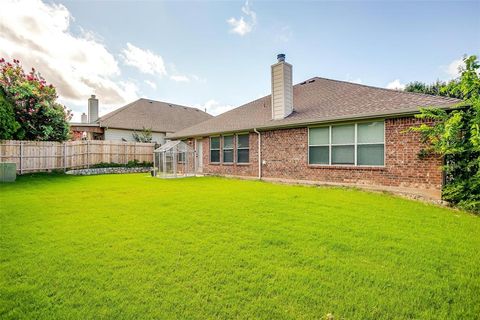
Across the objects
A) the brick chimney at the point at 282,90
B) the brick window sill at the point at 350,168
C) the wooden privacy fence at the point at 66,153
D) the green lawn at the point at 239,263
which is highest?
the brick chimney at the point at 282,90

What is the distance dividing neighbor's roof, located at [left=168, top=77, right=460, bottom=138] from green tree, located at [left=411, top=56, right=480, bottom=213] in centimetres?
51

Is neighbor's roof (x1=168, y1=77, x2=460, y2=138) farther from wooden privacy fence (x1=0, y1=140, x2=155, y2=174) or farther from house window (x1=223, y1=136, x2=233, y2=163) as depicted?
wooden privacy fence (x1=0, y1=140, x2=155, y2=174)

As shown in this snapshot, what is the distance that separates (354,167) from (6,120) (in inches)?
623

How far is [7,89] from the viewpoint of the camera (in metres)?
13.5

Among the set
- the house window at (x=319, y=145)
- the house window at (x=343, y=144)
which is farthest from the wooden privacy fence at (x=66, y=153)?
the house window at (x=343, y=144)

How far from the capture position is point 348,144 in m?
9.16

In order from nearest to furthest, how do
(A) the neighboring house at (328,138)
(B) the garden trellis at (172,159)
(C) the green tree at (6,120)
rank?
(A) the neighboring house at (328,138), (C) the green tree at (6,120), (B) the garden trellis at (172,159)

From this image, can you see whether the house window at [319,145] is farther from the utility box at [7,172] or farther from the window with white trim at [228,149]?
the utility box at [7,172]

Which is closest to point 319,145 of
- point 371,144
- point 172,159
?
point 371,144

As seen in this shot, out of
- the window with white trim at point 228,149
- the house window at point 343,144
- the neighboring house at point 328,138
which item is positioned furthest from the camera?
the window with white trim at point 228,149

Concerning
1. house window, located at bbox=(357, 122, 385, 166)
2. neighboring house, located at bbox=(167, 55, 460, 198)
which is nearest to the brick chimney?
neighboring house, located at bbox=(167, 55, 460, 198)

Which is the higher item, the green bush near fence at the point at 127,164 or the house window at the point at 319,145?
the house window at the point at 319,145

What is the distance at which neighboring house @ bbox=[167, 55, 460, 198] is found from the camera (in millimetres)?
7820

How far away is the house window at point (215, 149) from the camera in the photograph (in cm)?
1458
